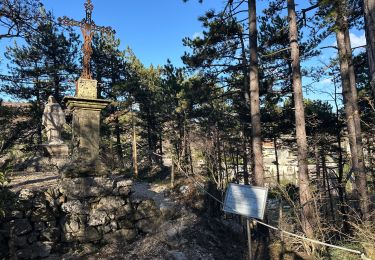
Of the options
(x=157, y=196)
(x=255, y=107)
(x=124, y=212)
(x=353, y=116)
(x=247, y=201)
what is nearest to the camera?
(x=247, y=201)

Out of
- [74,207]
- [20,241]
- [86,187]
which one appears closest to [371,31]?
[86,187]

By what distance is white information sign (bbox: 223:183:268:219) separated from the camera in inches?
193

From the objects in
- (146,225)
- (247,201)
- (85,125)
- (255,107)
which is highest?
(255,107)

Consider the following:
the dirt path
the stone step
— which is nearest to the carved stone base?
the stone step

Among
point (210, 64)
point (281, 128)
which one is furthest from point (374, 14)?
point (281, 128)

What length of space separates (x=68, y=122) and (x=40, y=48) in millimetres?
4581

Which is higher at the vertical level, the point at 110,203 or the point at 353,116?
the point at 353,116

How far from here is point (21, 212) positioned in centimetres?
652

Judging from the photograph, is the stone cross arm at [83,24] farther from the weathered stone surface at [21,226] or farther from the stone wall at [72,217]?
the weathered stone surface at [21,226]

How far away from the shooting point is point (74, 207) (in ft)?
22.9

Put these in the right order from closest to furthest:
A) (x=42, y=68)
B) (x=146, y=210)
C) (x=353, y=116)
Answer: (x=146, y=210) → (x=353, y=116) → (x=42, y=68)

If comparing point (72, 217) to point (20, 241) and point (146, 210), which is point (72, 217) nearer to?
point (20, 241)

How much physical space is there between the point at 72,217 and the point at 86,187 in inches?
29.5

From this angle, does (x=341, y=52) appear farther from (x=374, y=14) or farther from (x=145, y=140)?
(x=145, y=140)
